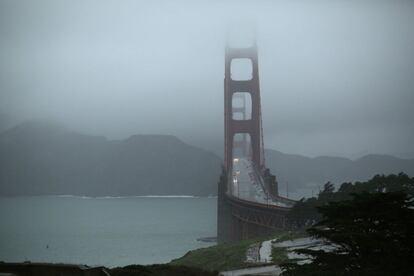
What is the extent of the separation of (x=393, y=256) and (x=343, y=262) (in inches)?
29.0

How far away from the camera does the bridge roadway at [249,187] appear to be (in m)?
36.0

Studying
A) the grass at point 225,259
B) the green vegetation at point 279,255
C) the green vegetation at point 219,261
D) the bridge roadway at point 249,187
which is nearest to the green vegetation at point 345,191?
the grass at point 225,259

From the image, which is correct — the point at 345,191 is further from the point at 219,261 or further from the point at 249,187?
the point at 249,187

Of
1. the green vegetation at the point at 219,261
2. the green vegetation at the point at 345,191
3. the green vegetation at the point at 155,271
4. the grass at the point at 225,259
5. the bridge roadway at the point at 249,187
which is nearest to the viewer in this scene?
the green vegetation at the point at 155,271

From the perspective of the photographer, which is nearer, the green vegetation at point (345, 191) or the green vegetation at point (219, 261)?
the green vegetation at point (219, 261)

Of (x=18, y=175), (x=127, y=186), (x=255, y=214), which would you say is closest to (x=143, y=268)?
(x=255, y=214)

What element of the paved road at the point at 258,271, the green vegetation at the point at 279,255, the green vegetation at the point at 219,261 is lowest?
the green vegetation at the point at 219,261

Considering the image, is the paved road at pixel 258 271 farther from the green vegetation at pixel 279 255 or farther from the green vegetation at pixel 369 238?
the green vegetation at pixel 369 238

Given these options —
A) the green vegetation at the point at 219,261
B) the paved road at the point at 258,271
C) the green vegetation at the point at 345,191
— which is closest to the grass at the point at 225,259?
the green vegetation at the point at 219,261

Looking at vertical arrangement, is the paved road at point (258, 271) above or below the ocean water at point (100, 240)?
above

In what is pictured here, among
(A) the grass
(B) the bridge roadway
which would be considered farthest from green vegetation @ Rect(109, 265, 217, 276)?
(B) the bridge roadway

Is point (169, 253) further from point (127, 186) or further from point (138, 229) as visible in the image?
point (127, 186)

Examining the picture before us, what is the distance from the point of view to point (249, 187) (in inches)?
1747

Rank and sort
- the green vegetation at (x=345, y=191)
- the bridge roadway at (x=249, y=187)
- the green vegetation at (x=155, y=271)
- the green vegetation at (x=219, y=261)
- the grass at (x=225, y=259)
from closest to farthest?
the green vegetation at (x=155, y=271) → the grass at (x=225, y=259) → the green vegetation at (x=219, y=261) → the green vegetation at (x=345, y=191) → the bridge roadway at (x=249, y=187)
